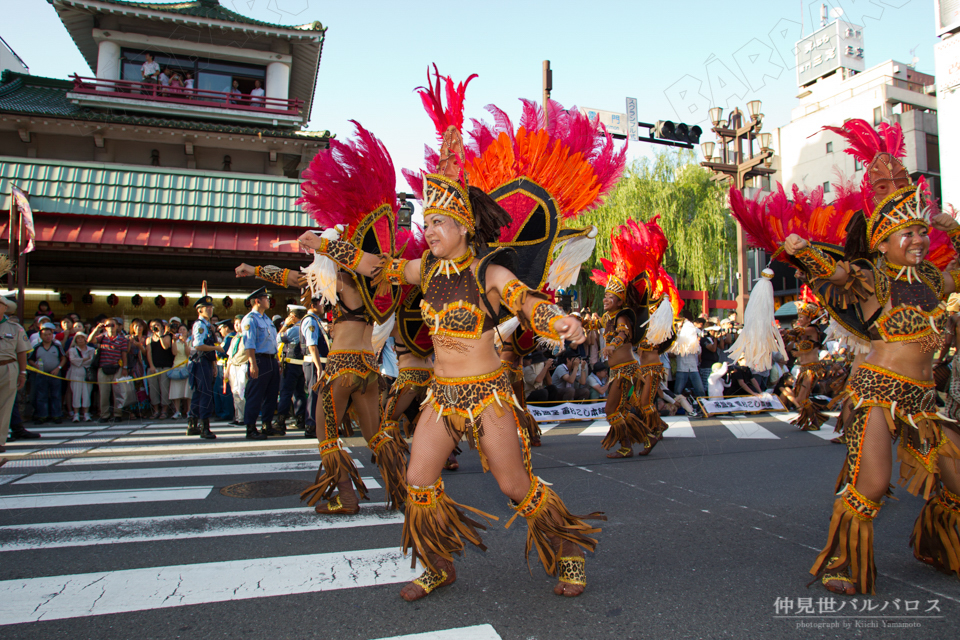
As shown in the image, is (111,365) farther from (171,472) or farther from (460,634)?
(460,634)

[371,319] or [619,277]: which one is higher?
[619,277]

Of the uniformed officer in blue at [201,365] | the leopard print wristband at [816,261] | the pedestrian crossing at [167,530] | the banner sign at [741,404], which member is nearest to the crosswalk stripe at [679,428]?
the banner sign at [741,404]

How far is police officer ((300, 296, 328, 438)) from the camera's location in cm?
774

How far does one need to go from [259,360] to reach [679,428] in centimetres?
630

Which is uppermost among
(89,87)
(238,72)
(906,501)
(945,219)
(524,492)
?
(238,72)

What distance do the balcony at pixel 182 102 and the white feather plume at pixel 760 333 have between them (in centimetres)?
1882

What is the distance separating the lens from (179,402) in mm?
12219

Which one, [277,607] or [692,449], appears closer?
[277,607]

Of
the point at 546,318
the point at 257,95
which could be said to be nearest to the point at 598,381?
the point at 546,318

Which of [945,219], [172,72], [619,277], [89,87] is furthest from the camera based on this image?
[172,72]

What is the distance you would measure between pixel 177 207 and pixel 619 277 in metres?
14.2

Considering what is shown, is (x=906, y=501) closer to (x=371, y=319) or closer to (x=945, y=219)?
(x=945, y=219)

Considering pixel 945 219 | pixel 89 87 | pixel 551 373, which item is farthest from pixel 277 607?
pixel 89 87

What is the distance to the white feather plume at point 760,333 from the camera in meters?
4.02
